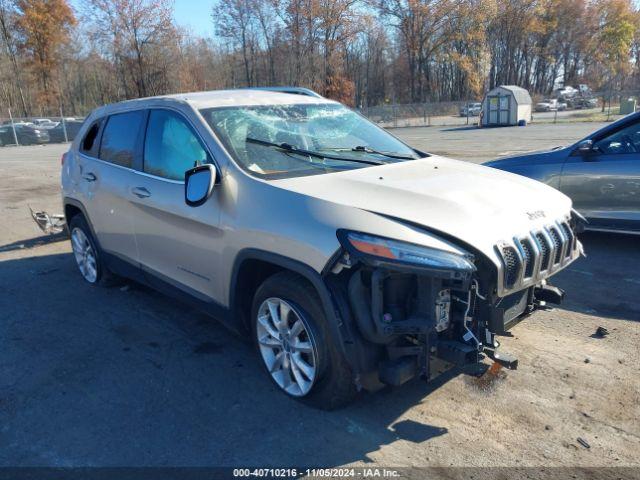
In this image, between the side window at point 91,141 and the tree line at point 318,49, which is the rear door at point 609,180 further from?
the tree line at point 318,49

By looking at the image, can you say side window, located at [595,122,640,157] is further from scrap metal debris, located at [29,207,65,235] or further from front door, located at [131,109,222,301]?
scrap metal debris, located at [29,207,65,235]

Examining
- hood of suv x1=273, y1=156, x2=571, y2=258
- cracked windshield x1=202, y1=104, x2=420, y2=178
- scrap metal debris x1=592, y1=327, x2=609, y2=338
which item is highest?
cracked windshield x1=202, y1=104, x2=420, y2=178

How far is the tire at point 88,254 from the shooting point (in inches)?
219

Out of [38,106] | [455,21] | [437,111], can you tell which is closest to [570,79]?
[455,21]

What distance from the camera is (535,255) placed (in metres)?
3.09

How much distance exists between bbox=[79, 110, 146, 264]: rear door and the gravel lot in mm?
714

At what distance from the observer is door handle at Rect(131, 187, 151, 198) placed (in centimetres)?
424

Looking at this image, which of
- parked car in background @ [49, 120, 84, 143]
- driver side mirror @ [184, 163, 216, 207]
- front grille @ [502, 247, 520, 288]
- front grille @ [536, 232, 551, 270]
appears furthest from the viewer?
parked car in background @ [49, 120, 84, 143]

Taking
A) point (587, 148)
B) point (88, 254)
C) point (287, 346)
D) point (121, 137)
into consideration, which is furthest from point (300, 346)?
point (587, 148)

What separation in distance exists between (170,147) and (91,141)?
1.78 meters

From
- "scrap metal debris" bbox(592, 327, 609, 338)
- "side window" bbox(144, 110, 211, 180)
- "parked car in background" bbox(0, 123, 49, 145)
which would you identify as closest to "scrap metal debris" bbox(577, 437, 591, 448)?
"scrap metal debris" bbox(592, 327, 609, 338)

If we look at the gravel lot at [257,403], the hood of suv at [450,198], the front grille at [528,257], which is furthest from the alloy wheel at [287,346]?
the front grille at [528,257]

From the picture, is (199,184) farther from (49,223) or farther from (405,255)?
(49,223)

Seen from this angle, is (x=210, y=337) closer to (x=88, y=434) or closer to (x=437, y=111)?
(x=88, y=434)
